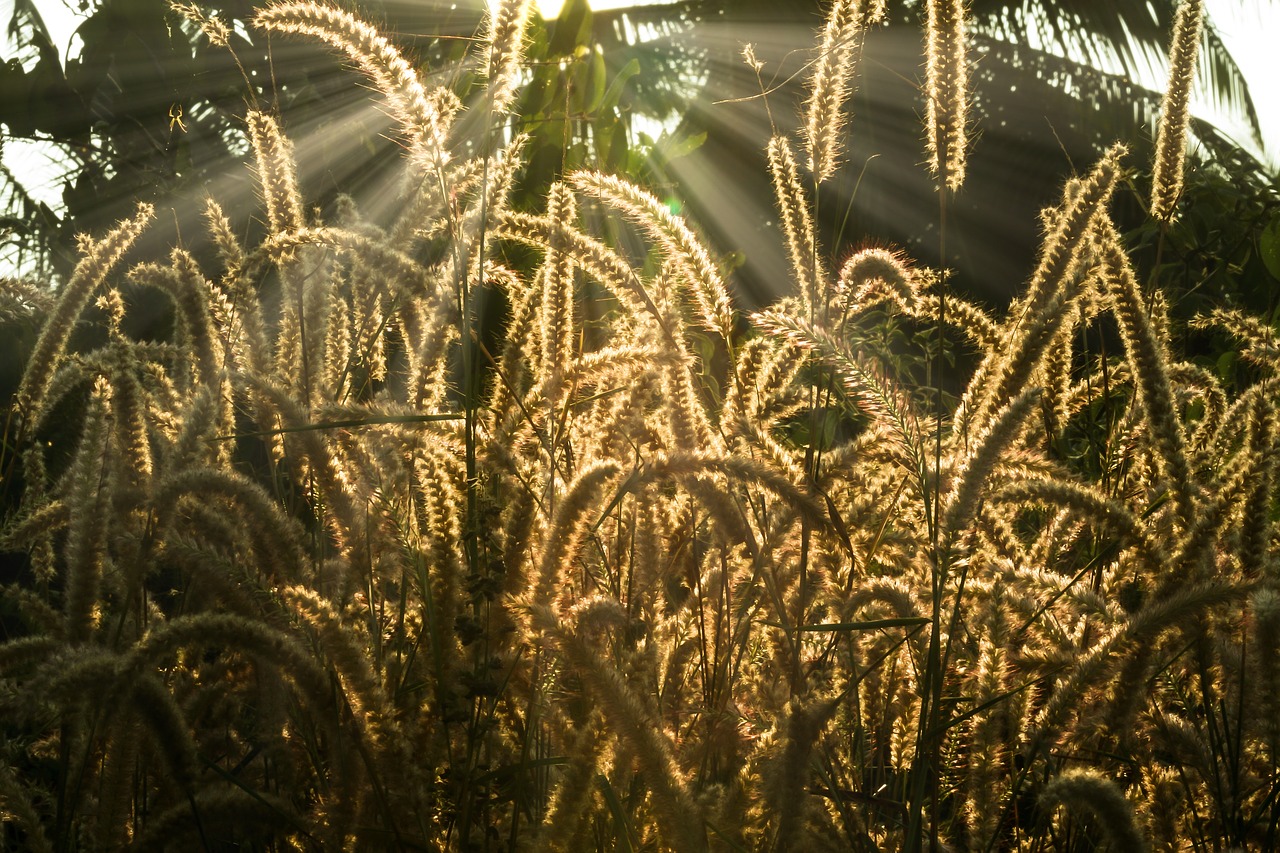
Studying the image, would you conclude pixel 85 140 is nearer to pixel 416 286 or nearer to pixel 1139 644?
pixel 416 286

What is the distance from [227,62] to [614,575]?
4300 millimetres

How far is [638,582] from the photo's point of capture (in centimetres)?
184

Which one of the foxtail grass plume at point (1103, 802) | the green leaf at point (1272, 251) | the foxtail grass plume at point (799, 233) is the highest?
the foxtail grass plume at point (799, 233)

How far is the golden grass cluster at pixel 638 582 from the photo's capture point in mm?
1432

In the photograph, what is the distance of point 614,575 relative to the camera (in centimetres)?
209

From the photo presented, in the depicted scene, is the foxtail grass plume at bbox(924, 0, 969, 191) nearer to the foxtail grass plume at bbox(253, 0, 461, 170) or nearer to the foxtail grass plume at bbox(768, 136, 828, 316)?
the foxtail grass plume at bbox(768, 136, 828, 316)

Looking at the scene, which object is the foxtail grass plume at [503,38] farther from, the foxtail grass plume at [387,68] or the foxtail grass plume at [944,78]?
the foxtail grass plume at [944,78]

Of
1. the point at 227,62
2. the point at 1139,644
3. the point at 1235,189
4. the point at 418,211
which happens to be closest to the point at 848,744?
the point at 1139,644

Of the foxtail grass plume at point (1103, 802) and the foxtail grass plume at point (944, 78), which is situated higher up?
the foxtail grass plume at point (944, 78)

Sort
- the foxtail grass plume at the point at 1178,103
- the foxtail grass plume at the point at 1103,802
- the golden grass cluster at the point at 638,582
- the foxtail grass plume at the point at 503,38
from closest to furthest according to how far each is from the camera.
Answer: the foxtail grass plume at the point at 1103,802 → the golden grass cluster at the point at 638,582 → the foxtail grass plume at the point at 503,38 → the foxtail grass plume at the point at 1178,103

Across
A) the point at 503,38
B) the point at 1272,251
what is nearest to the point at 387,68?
the point at 503,38

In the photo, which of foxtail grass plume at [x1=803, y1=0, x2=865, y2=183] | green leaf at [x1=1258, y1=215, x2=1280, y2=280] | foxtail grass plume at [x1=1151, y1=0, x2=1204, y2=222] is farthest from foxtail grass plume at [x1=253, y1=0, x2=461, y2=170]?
green leaf at [x1=1258, y1=215, x2=1280, y2=280]

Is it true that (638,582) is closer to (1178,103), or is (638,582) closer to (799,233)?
(799,233)

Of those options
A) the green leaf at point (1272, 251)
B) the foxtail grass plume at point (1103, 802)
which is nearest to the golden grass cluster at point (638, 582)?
the foxtail grass plume at point (1103, 802)
